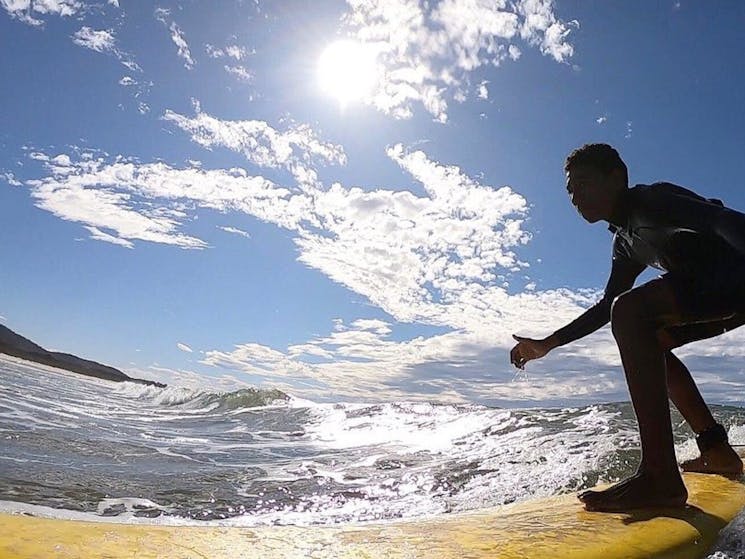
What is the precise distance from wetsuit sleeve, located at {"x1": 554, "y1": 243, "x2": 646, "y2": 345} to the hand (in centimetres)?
9

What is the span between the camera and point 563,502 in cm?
212

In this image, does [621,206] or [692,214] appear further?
[621,206]

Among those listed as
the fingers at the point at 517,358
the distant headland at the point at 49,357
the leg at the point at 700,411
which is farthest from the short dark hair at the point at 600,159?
the distant headland at the point at 49,357

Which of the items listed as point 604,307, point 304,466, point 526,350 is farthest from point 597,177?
point 304,466

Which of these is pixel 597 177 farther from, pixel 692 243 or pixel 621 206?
pixel 692 243

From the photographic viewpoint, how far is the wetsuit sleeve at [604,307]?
2.62m

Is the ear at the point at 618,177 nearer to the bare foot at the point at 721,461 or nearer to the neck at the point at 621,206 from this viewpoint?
the neck at the point at 621,206

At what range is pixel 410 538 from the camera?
4.67ft

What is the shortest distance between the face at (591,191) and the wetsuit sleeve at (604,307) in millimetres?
446

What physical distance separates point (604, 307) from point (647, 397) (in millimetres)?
803

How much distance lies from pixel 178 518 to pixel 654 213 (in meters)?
2.94

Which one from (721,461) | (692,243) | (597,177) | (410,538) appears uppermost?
(597,177)

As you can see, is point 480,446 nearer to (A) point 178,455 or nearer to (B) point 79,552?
(A) point 178,455

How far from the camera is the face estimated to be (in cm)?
218
